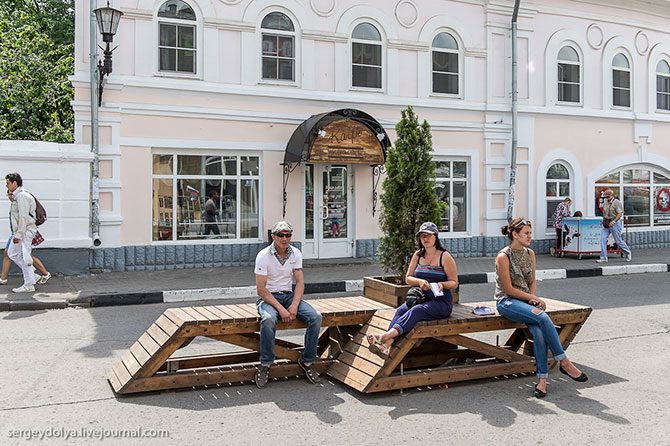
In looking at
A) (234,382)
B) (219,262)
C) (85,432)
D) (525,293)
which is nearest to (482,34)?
(219,262)

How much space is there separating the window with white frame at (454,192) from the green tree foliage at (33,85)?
11.9 metres

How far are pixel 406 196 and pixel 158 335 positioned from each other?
10.5 feet

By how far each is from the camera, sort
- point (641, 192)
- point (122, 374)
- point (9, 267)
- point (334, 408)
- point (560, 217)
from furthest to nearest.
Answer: point (641, 192) → point (560, 217) → point (9, 267) → point (122, 374) → point (334, 408)

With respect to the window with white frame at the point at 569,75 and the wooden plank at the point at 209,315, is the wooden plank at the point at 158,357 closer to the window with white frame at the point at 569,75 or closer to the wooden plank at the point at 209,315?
the wooden plank at the point at 209,315

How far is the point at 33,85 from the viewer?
21.8 metres

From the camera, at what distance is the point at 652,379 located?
6285mm

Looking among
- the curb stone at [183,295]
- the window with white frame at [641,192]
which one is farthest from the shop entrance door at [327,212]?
the window with white frame at [641,192]

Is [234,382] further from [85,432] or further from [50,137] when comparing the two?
[50,137]

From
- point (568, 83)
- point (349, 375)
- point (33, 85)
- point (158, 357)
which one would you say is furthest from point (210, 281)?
point (33, 85)

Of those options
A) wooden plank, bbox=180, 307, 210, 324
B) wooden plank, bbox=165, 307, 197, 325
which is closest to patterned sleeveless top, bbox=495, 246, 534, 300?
wooden plank, bbox=180, 307, 210, 324

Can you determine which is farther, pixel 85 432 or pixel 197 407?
pixel 197 407

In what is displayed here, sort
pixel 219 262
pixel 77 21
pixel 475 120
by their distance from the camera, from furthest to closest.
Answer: pixel 475 120, pixel 219 262, pixel 77 21

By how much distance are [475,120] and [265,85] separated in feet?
17.4

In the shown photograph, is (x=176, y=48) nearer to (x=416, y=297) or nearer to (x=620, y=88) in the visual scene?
(x=416, y=297)
